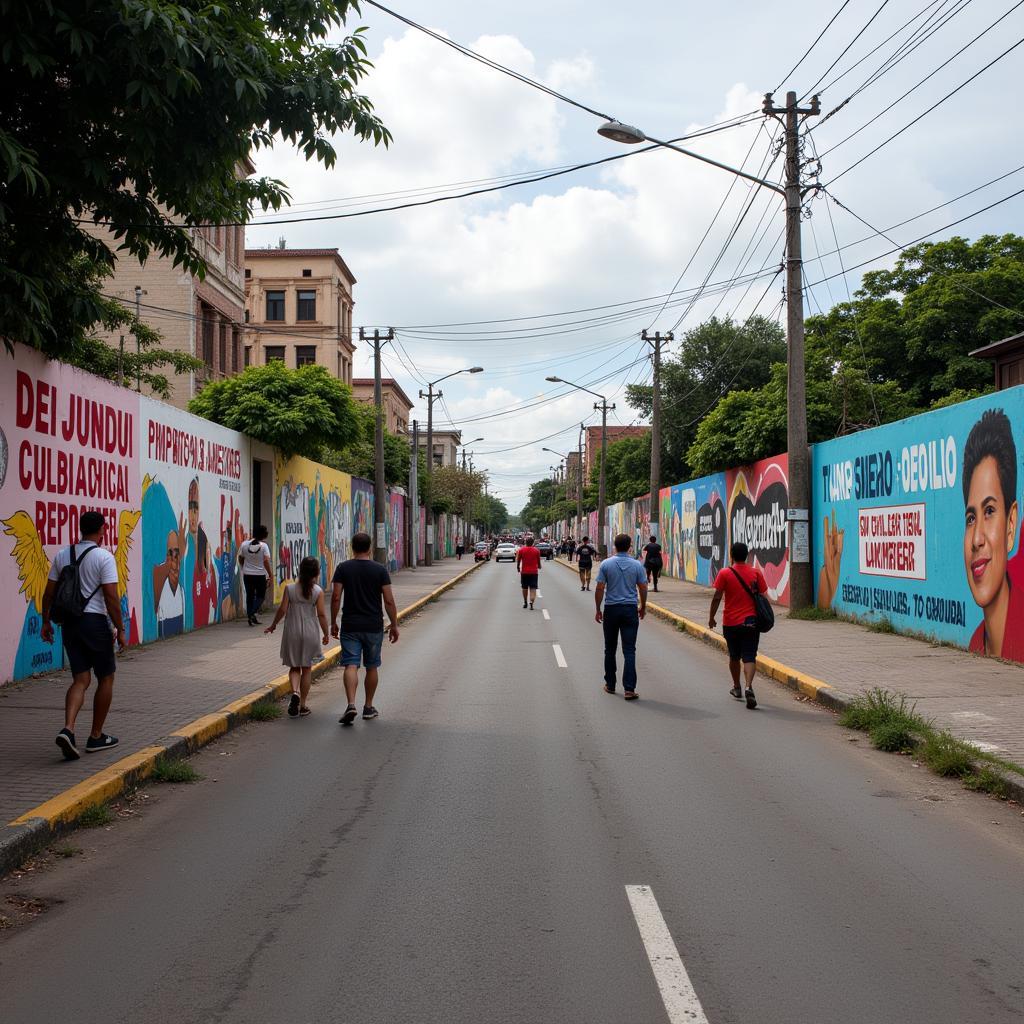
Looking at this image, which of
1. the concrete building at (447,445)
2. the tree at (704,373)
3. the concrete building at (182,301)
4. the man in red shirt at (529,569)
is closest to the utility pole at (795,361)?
Answer: the man in red shirt at (529,569)

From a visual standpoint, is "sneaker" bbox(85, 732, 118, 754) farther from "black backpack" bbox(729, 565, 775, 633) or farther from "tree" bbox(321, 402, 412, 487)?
"tree" bbox(321, 402, 412, 487)

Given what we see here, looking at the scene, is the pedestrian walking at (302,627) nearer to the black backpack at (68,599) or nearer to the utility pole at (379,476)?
the black backpack at (68,599)

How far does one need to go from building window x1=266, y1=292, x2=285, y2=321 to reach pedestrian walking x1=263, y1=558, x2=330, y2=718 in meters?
55.8

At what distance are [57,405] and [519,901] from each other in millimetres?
9497

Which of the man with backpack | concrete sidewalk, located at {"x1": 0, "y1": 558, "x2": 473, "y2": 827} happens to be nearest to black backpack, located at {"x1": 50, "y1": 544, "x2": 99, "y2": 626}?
the man with backpack

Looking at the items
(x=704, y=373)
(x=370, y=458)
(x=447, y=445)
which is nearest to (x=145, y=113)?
(x=370, y=458)

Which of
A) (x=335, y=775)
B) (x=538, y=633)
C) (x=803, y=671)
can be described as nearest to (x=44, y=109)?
(x=335, y=775)

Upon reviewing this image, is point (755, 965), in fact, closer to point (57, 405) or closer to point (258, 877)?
point (258, 877)

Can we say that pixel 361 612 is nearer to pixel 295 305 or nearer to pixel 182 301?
pixel 182 301

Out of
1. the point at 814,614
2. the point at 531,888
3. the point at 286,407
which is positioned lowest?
the point at 531,888

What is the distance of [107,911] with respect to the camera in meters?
5.12

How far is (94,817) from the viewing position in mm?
6730

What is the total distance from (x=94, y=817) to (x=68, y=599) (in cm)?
192

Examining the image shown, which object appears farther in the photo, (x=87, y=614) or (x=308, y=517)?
(x=308, y=517)
